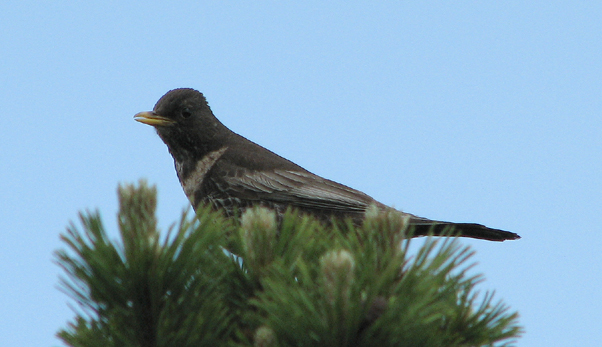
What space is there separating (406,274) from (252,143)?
16.0 ft

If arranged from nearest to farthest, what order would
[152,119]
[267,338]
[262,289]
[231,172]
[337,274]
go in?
1. [337,274]
2. [267,338]
3. [262,289]
4. [231,172]
5. [152,119]

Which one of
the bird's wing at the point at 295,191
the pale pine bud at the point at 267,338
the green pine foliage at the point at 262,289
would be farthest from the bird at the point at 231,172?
the pale pine bud at the point at 267,338

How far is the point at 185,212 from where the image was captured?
6.21 feet

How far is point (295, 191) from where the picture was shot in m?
5.76

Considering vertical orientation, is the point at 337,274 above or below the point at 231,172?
below

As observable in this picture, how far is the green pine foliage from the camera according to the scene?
1.69m

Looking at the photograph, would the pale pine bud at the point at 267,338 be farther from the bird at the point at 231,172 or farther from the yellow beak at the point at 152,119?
the yellow beak at the point at 152,119

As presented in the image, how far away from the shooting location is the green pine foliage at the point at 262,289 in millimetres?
1689

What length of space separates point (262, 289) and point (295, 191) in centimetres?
373

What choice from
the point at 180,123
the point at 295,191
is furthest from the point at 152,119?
the point at 295,191

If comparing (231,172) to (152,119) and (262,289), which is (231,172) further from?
(262,289)

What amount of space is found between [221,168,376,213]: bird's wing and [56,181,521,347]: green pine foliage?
138 inches

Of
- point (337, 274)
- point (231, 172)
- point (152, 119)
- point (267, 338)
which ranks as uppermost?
point (152, 119)

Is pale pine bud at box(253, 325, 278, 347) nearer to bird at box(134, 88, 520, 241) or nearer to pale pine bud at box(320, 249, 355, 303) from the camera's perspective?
pale pine bud at box(320, 249, 355, 303)
